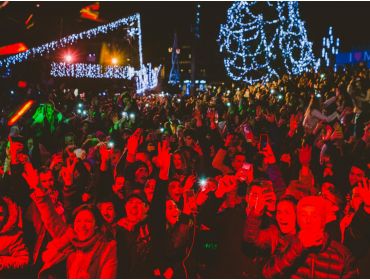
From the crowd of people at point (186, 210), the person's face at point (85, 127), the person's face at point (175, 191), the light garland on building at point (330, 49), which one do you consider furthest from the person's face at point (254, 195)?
the light garland on building at point (330, 49)

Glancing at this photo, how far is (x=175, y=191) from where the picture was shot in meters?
5.50

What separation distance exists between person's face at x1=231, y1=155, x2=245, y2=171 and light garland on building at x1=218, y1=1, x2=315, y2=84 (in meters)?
20.9

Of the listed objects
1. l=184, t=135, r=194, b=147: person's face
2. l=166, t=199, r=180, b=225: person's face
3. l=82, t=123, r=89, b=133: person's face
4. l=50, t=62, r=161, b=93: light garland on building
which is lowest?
l=166, t=199, r=180, b=225: person's face

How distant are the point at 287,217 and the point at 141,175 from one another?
214 centimetres

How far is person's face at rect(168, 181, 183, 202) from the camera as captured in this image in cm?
543

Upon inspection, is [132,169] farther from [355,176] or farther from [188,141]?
[355,176]

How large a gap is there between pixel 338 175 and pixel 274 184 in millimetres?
875

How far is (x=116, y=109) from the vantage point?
1256 cm

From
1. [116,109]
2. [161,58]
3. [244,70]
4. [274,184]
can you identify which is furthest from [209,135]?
[161,58]

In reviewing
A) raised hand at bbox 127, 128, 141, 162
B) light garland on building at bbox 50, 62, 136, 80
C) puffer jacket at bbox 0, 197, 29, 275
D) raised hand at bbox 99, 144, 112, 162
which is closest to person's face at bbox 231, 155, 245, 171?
raised hand at bbox 127, 128, 141, 162

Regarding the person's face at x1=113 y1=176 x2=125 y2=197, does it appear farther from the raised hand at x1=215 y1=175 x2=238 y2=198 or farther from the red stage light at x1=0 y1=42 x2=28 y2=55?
the red stage light at x1=0 y1=42 x2=28 y2=55

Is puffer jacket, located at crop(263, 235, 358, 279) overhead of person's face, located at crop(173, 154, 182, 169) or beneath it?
beneath

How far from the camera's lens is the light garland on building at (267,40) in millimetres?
27562

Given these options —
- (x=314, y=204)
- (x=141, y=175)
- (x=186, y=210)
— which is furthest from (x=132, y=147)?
(x=314, y=204)
